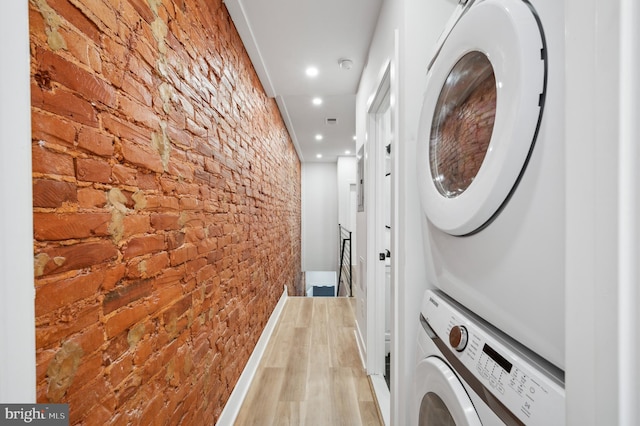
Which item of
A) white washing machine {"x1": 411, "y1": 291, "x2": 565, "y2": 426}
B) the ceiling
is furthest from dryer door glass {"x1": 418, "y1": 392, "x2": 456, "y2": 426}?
the ceiling

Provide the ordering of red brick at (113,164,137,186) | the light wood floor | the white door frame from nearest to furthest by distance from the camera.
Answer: red brick at (113,164,137,186), the light wood floor, the white door frame

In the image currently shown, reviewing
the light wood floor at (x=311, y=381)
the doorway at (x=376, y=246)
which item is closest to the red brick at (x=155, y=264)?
the light wood floor at (x=311, y=381)

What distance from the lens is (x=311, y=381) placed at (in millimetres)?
1971

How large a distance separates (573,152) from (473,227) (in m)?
0.28

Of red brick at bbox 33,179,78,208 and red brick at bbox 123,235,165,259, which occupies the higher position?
red brick at bbox 33,179,78,208

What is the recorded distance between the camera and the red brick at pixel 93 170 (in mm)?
636

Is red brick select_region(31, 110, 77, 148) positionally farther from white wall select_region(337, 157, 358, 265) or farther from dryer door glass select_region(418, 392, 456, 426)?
white wall select_region(337, 157, 358, 265)

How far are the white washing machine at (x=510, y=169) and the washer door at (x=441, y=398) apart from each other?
6.6 inches

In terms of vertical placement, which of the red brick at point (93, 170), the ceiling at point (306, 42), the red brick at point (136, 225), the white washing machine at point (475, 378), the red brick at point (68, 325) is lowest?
the white washing machine at point (475, 378)

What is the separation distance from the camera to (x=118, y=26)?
2.47ft

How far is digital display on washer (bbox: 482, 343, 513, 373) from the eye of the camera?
487 mm

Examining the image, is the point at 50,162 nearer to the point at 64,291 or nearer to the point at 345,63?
the point at 64,291

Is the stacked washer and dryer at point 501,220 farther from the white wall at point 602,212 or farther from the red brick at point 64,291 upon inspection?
the red brick at point 64,291

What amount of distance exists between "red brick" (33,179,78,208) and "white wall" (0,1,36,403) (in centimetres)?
10
